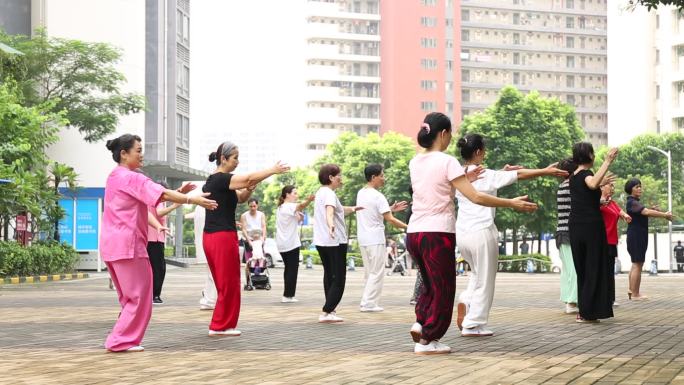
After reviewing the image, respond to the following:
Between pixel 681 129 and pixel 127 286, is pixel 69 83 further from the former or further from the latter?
pixel 681 129

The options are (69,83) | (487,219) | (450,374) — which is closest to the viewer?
(450,374)

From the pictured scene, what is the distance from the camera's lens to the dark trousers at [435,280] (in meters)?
9.16

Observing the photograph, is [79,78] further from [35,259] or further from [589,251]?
[589,251]

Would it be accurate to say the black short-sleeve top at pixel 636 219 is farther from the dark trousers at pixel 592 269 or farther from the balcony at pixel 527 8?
the balcony at pixel 527 8

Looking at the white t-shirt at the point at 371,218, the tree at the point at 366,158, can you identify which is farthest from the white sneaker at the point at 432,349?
the tree at the point at 366,158

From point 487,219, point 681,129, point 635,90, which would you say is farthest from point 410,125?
point 487,219

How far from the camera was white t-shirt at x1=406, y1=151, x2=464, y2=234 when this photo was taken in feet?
30.6

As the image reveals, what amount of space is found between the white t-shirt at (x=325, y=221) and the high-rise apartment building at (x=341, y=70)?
392 feet

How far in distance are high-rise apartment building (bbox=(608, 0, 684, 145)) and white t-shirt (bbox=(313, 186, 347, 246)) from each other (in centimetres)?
8297

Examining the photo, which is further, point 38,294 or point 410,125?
point 410,125

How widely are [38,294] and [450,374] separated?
52.9 ft

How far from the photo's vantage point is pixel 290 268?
17.8 m

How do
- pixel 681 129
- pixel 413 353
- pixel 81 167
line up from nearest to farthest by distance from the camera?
pixel 413 353, pixel 81 167, pixel 681 129

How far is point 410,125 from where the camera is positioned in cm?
13175
